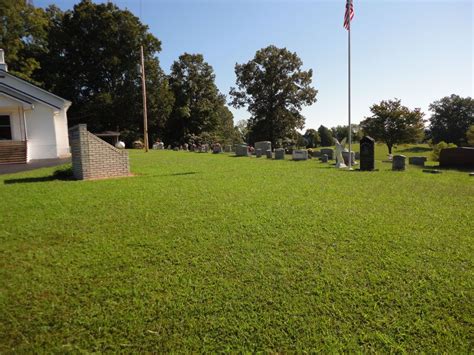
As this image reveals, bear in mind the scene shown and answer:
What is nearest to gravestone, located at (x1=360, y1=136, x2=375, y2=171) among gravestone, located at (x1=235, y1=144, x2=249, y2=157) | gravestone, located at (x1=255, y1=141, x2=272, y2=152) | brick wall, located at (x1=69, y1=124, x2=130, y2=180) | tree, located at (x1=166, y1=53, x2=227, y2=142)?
gravestone, located at (x1=255, y1=141, x2=272, y2=152)

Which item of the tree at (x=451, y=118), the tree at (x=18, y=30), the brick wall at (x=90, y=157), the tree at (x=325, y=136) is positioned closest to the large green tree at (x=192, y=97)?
the tree at (x=18, y=30)

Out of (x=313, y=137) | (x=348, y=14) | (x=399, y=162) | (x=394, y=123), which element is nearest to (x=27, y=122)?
(x=348, y=14)

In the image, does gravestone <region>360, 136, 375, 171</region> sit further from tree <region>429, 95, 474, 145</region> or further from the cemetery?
tree <region>429, 95, 474, 145</region>

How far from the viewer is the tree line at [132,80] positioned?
3238cm

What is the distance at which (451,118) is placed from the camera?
61969mm

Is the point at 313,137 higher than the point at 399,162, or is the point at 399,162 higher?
the point at 313,137

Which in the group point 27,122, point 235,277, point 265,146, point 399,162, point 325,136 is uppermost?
point 325,136

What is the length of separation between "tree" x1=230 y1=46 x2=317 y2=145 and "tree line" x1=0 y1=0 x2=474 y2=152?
0.42ft

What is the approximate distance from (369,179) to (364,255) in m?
6.98

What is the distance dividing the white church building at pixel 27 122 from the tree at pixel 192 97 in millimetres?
25636

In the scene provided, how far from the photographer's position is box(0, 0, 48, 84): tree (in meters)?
25.8

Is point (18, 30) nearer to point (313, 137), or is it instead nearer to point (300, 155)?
point (300, 155)

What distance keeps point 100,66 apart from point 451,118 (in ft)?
217

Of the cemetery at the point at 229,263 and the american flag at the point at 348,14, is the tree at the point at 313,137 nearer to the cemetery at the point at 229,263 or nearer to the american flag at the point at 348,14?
the american flag at the point at 348,14
